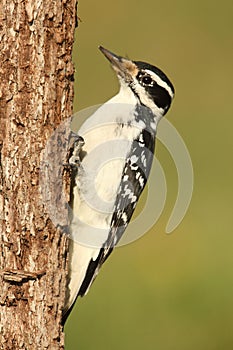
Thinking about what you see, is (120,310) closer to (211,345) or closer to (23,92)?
(211,345)

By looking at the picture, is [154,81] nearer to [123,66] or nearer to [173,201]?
[123,66]

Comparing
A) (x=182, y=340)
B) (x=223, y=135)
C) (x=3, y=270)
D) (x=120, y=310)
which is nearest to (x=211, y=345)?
(x=182, y=340)

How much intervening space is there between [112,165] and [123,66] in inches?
25.1

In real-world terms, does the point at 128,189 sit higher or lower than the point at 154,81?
lower

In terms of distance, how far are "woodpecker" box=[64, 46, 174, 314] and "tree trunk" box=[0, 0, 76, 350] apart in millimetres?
308

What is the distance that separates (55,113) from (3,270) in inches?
28.3

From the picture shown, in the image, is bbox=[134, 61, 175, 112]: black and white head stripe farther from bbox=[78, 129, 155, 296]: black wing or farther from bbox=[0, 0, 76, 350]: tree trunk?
bbox=[0, 0, 76, 350]: tree trunk

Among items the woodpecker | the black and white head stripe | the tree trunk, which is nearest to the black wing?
the woodpecker

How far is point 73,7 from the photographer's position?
13.7 feet

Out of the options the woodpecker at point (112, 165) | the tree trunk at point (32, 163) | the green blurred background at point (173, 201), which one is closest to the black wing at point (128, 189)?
the woodpecker at point (112, 165)

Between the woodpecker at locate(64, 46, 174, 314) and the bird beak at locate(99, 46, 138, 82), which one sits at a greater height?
the bird beak at locate(99, 46, 138, 82)

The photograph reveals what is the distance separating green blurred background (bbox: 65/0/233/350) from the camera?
7016 millimetres

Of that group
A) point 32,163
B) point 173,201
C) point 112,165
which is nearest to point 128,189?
point 112,165

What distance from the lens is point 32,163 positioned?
13.5 ft
